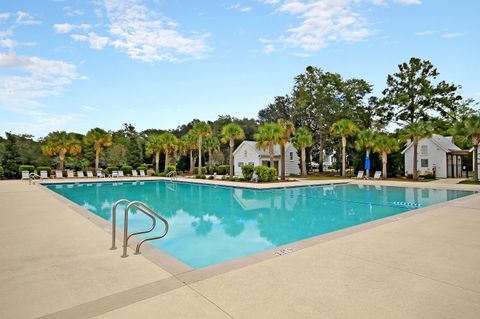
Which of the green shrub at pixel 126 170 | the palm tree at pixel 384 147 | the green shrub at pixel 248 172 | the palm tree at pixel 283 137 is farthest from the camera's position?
the green shrub at pixel 126 170

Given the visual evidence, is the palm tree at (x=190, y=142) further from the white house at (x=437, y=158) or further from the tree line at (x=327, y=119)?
the white house at (x=437, y=158)

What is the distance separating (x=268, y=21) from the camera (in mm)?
17375

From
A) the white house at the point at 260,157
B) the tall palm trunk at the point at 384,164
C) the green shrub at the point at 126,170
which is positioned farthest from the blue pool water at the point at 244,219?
the white house at the point at 260,157

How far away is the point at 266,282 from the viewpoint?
3.71 m

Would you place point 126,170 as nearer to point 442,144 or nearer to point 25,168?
point 25,168

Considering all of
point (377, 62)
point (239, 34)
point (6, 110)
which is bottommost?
point (6, 110)

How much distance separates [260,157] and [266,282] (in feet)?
92.6

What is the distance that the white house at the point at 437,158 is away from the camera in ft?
87.7

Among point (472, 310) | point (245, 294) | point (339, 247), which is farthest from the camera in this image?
point (339, 247)

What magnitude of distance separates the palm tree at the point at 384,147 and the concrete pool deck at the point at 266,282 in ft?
73.0

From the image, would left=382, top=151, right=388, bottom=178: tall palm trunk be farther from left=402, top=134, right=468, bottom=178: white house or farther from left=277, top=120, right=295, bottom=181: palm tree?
left=277, top=120, right=295, bottom=181: palm tree

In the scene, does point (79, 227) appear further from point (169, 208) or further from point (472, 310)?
point (472, 310)

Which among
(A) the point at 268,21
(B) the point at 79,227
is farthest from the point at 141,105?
(B) the point at 79,227

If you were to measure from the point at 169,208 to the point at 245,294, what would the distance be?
31.4 ft
